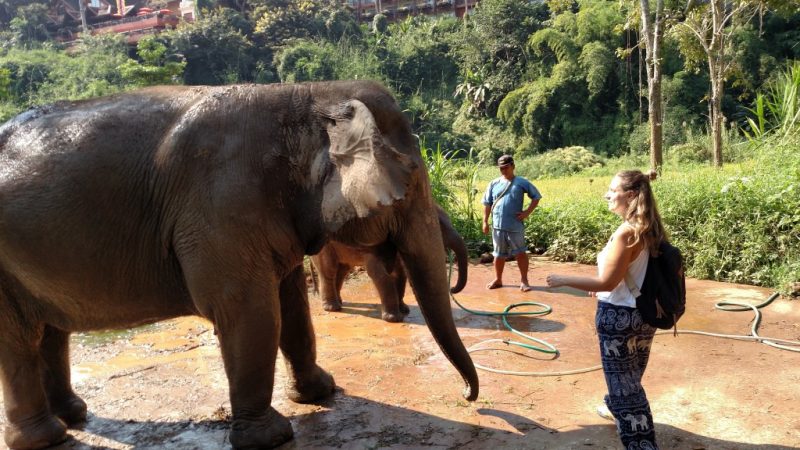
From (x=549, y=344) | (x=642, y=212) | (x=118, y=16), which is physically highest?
(x=118, y=16)

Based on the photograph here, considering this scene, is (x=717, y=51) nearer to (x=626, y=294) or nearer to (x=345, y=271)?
(x=345, y=271)

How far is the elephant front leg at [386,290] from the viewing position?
647cm

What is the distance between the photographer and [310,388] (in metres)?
4.50

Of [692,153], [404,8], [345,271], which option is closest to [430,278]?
[345,271]

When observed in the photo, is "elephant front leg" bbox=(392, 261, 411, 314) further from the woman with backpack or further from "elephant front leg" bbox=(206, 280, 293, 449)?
the woman with backpack

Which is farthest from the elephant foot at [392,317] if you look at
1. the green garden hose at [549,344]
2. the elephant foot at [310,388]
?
the elephant foot at [310,388]

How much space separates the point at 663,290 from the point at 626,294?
17 centimetres

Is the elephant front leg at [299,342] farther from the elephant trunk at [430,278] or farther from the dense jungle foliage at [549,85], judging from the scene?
the dense jungle foliage at [549,85]

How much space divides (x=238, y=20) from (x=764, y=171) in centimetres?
4960

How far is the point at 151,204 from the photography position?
12.1ft

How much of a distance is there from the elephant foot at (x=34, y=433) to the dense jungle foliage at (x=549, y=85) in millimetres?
6605

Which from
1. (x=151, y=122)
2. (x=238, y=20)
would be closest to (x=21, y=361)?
(x=151, y=122)

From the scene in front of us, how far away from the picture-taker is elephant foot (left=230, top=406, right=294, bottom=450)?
12.2ft

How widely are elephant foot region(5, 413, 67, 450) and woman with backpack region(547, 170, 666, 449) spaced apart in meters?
3.07
